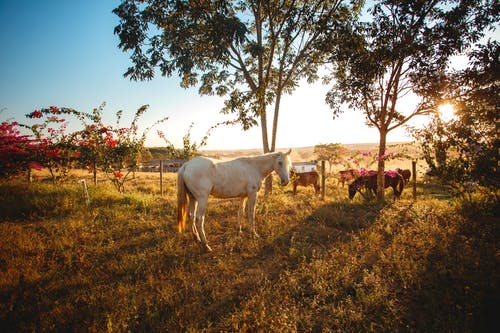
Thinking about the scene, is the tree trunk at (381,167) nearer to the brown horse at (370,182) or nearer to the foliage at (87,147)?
the brown horse at (370,182)

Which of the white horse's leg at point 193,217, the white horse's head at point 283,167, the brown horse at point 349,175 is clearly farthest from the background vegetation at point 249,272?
the brown horse at point 349,175

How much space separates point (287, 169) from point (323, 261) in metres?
2.64

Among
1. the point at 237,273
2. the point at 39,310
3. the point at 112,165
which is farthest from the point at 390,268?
the point at 112,165

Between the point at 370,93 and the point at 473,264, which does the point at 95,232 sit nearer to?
the point at 473,264

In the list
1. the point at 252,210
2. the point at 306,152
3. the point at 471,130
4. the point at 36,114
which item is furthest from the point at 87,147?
the point at 306,152

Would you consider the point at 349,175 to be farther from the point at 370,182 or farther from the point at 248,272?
the point at 248,272

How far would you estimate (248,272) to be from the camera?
4023 mm

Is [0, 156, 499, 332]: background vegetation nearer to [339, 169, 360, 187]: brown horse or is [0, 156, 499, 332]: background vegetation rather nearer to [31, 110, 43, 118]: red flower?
[31, 110, 43, 118]: red flower

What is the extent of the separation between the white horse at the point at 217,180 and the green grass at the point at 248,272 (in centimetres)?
68

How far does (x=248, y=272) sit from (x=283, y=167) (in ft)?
9.81

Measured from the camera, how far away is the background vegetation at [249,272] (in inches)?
110

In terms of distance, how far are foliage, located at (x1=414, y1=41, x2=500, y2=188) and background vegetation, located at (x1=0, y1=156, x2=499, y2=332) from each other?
0.92 m

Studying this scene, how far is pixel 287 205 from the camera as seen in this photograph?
845 centimetres

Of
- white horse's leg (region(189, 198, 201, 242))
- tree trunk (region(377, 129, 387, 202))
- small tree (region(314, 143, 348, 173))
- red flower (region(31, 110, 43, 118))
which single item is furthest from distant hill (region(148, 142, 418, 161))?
red flower (region(31, 110, 43, 118))
